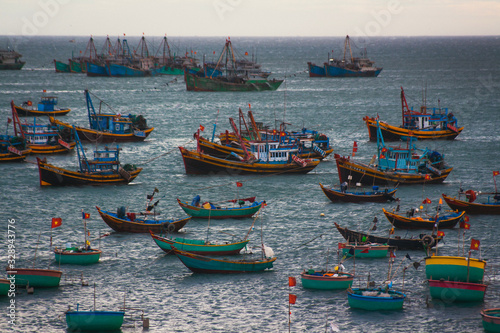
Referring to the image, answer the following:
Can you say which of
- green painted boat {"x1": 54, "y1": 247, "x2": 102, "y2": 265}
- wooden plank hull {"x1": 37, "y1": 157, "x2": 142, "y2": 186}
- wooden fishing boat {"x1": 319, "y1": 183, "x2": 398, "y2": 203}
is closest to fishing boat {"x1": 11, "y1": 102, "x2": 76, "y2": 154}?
wooden plank hull {"x1": 37, "y1": 157, "x2": 142, "y2": 186}

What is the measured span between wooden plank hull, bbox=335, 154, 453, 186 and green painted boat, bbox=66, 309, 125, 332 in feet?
128

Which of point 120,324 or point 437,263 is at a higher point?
point 437,263

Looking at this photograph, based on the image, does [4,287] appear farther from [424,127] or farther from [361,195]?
[424,127]

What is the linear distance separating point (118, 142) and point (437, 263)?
7065 centimetres

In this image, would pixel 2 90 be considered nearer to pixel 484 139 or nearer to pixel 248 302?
pixel 484 139

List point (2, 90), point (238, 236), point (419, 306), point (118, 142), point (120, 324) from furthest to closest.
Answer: point (2, 90) < point (118, 142) < point (238, 236) < point (419, 306) < point (120, 324)

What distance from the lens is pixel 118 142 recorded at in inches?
4237

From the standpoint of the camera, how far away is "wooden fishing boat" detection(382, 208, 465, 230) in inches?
2341

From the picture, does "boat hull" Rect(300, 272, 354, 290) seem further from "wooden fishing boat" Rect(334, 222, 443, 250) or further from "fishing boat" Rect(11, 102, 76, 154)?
"fishing boat" Rect(11, 102, 76, 154)

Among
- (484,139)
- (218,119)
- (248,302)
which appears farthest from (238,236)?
(218,119)

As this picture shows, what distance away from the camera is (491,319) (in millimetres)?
39812

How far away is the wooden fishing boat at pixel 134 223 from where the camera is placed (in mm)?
58375

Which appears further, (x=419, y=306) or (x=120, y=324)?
(x=419, y=306)

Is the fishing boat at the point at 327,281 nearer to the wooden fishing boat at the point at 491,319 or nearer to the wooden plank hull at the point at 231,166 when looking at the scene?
the wooden fishing boat at the point at 491,319
